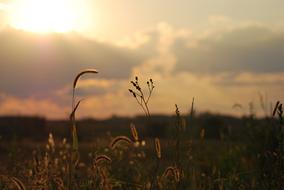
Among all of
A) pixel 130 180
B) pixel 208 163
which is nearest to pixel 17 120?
pixel 208 163

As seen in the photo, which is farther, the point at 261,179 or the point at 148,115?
the point at 261,179

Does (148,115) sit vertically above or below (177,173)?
above

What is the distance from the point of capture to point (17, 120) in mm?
22703

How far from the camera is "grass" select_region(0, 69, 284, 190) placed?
→ 14.7 ft

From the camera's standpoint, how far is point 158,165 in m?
4.51

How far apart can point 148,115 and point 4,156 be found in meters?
10.8

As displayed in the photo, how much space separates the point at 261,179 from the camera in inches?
251

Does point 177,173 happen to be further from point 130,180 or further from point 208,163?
point 208,163

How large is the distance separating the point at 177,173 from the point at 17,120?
62.0 feet

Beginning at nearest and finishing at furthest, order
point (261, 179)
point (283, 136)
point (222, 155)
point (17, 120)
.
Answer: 1. point (283, 136)
2. point (261, 179)
3. point (222, 155)
4. point (17, 120)

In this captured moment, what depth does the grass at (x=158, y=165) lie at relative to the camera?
4.48 metres

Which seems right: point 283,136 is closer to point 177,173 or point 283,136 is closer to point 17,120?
point 177,173

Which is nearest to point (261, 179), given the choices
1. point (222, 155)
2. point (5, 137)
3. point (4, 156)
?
point (222, 155)

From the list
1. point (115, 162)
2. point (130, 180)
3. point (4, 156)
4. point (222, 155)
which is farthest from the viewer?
point (4, 156)
